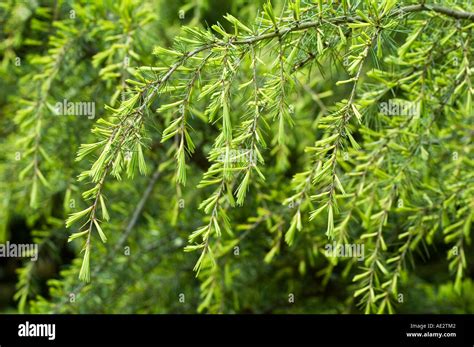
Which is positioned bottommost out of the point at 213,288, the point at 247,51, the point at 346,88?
the point at 213,288

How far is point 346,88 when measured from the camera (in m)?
1.84

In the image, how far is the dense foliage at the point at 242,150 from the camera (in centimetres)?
74

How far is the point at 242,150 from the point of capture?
0.73 metres

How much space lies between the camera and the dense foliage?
742 mm

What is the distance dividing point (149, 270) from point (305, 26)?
1.15 m

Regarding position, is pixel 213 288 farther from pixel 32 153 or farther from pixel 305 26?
pixel 305 26

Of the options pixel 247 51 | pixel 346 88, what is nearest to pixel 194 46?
pixel 247 51
